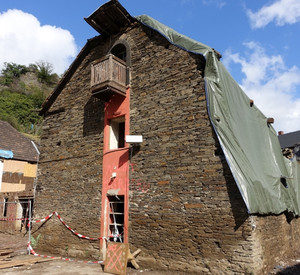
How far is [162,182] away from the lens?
8.12m

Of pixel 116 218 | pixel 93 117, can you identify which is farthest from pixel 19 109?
pixel 116 218

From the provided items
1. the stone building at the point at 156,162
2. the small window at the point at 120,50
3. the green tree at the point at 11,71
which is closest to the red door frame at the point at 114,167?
the stone building at the point at 156,162

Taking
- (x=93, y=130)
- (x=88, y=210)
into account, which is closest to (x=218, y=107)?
(x=93, y=130)

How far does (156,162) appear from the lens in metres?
8.40

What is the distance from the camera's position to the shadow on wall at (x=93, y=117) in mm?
10336

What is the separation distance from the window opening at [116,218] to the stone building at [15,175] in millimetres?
7920

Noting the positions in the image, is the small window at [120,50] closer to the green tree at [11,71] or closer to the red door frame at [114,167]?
the red door frame at [114,167]

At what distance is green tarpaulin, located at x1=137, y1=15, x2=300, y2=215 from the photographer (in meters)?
6.91

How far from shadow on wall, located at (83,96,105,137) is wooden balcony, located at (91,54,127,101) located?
2.41 ft

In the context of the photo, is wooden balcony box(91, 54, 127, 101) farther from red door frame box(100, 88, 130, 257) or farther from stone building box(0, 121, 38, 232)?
Answer: stone building box(0, 121, 38, 232)

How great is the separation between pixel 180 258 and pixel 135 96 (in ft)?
17.3

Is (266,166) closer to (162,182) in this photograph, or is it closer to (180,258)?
(162,182)

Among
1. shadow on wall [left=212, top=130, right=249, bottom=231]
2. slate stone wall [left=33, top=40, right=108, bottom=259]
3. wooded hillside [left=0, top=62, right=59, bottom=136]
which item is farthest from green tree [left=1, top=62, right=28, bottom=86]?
shadow on wall [left=212, top=130, right=249, bottom=231]

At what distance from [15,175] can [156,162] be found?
13.9 m
